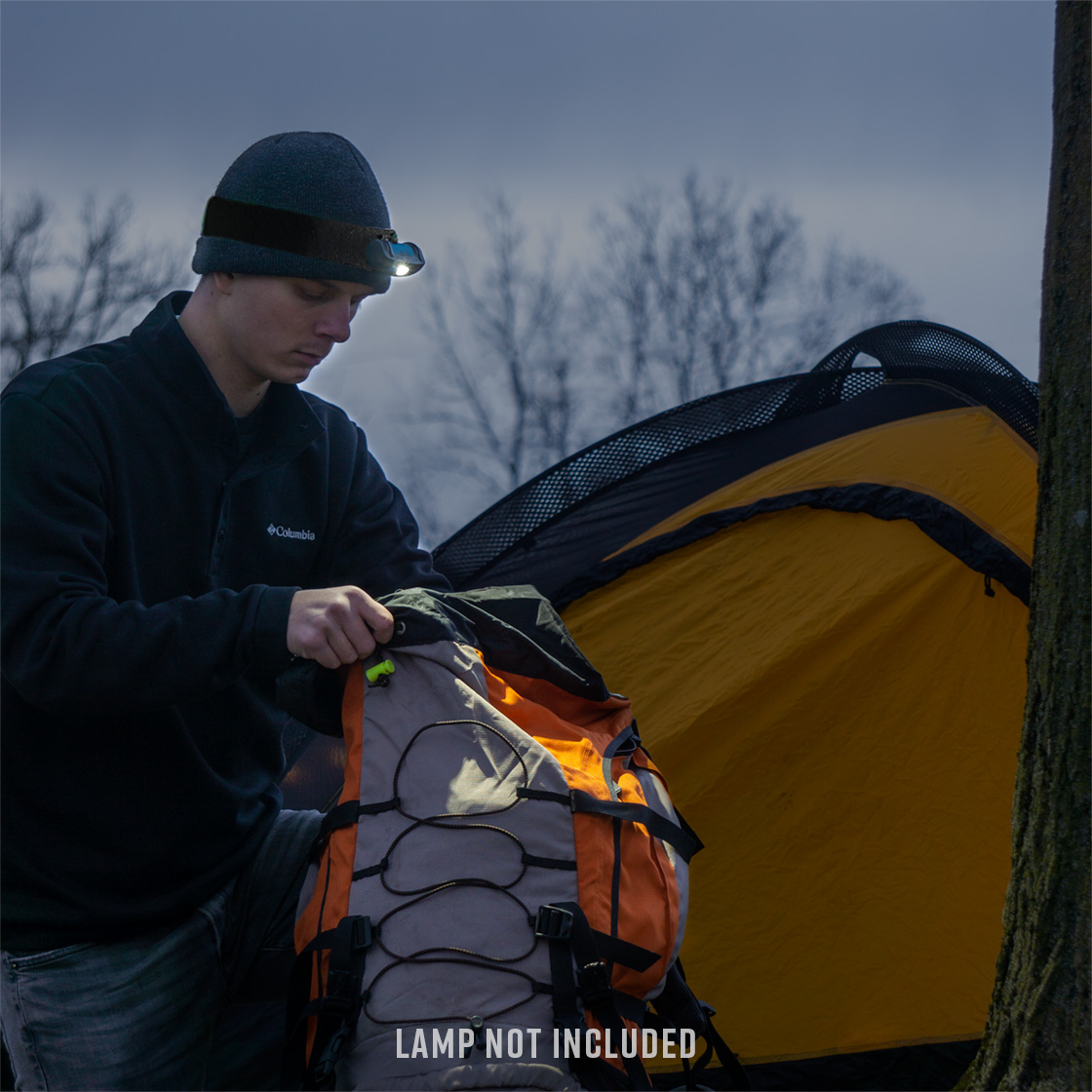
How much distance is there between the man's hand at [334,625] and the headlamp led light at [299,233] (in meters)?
0.54

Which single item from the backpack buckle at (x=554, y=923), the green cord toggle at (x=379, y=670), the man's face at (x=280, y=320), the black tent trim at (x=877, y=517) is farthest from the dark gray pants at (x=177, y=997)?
the black tent trim at (x=877, y=517)

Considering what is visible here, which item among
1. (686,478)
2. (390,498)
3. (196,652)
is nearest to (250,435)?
(390,498)

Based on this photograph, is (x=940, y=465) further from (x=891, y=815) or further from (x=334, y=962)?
(x=334, y=962)

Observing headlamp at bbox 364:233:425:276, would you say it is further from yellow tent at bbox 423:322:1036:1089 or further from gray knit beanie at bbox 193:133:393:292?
yellow tent at bbox 423:322:1036:1089

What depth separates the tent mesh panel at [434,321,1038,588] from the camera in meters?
2.68

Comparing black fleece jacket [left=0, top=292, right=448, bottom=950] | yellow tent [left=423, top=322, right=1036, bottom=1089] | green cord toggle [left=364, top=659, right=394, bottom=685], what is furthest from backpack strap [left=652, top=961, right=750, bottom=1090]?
yellow tent [left=423, top=322, right=1036, bottom=1089]

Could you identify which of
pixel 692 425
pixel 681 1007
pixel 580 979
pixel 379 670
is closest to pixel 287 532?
pixel 379 670

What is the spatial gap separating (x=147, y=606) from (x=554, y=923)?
29.1 inches

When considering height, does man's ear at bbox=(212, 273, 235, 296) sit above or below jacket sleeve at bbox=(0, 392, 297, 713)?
above

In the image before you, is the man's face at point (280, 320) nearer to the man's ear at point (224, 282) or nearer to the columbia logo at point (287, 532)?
the man's ear at point (224, 282)

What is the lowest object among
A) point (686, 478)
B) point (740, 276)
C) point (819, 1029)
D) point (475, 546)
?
point (819, 1029)

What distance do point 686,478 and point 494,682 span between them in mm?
1336

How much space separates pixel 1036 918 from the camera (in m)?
1.54

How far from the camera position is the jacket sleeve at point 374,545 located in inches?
67.3
